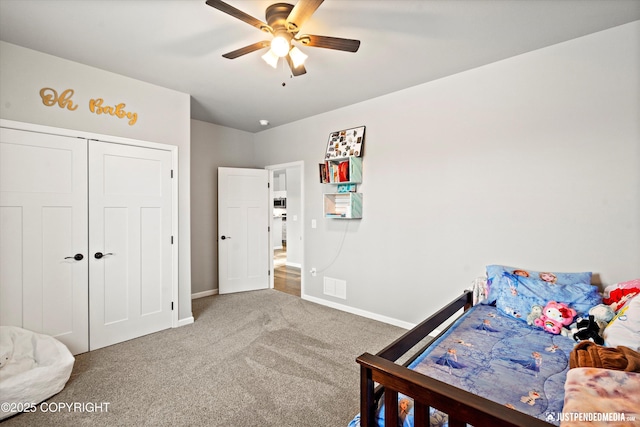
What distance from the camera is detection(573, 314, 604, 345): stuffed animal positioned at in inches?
68.9

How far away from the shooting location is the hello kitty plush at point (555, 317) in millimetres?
1944

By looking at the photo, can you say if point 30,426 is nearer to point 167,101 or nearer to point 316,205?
point 167,101

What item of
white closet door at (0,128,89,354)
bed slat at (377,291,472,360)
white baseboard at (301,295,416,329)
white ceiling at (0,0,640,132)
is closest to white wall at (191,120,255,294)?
white ceiling at (0,0,640,132)

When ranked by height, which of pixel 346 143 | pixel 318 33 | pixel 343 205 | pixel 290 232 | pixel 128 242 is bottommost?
pixel 290 232

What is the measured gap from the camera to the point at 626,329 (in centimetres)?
161

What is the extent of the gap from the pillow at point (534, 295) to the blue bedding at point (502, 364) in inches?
3.8

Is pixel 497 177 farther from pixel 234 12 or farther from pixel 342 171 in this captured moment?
pixel 234 12

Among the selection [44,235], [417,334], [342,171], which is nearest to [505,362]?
[417,334]

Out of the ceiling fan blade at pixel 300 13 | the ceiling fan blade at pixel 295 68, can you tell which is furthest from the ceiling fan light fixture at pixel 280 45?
the ceiling fan blade at pixel 295 68

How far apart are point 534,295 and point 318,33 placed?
2544 millimetres

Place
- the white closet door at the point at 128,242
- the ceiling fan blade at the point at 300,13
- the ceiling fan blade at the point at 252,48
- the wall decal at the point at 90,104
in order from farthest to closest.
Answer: the white closet door at the point at 128,242 → the wall decal at the point at 90,104 → the ceiling fan blade at the point at 252,48 → the ceiling fan blade at the point at 300,13

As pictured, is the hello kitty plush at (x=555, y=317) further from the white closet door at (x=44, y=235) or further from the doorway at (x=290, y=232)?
the white closet door at (x=44, y=235)

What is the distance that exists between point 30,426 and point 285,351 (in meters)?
1.73

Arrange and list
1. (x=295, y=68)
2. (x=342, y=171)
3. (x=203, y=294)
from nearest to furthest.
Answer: (x=295, y=68) < (x=342, y=171) < (x=203, y=294)
